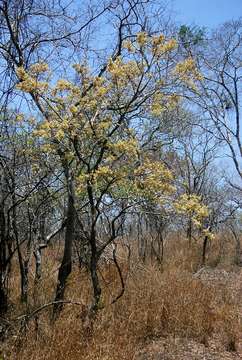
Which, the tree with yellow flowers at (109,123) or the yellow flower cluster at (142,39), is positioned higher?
the yellow flower cluster at (142,39)

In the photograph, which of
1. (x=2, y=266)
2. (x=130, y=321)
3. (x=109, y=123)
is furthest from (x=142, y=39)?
(x=130, y=321)

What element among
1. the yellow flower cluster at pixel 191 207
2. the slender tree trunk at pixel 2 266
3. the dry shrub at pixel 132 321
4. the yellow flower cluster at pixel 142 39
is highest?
the yellow flower cluster at pixel 142 39

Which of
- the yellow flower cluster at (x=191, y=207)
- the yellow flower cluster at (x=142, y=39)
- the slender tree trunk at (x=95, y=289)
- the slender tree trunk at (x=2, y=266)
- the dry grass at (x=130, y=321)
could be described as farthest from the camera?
the slender tree trunk at (x=95, y=289)

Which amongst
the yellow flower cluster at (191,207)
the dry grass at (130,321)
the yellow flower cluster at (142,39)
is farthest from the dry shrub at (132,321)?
the yellow flower cluster at (142,39)

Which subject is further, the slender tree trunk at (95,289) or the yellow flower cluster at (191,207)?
the slender tree trunk at (95,289)

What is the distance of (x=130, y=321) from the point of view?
6.19m

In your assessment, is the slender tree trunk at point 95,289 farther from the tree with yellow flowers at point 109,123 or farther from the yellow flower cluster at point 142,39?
the yellow flower cluster at point 142,39

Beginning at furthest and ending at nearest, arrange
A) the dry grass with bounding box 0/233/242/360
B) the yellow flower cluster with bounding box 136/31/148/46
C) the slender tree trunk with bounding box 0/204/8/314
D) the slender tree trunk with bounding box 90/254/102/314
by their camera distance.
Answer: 1. the slender tree trunk with bounding box 90/254/102/314
2. the slender tree trunk with bounding box 0/204/8/314
3. the yellow flower cluster with bounding box 136/31/148/46
4. the dry grass with bounding box 0/233/242/360

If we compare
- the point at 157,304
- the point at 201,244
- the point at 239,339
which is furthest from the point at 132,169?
the point at 201,244

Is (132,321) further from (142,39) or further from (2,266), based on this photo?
(142,39)

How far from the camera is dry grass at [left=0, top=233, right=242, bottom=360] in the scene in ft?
15.1

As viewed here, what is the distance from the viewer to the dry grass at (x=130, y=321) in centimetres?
460

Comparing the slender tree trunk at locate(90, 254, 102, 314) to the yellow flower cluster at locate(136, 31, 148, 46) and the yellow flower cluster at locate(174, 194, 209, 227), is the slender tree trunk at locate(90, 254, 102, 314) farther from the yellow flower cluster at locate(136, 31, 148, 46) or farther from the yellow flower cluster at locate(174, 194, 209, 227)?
the yellow flower cluster at locate(136, 31, 148, 46)

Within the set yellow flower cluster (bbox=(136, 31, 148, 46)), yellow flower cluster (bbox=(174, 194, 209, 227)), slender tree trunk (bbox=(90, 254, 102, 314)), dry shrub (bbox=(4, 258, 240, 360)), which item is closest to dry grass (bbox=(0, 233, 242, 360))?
dry shrub (bbox=(4, 258, 240, 360))
